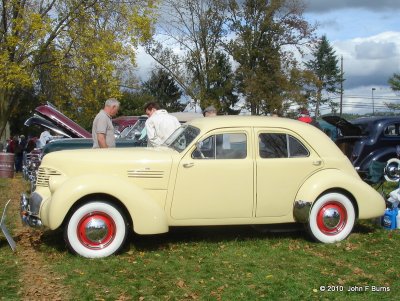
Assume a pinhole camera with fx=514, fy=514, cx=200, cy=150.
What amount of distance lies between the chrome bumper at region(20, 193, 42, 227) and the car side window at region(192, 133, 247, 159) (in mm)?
1969

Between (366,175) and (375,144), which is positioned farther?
(375,144)

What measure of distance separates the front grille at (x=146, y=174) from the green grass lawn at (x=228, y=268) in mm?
926

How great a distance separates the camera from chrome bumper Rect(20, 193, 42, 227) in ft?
20.0

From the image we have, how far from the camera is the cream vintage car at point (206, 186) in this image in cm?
590

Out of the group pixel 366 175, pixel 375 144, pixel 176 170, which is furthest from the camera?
pixel 375 144

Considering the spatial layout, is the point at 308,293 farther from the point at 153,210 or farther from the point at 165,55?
the point at 165,55

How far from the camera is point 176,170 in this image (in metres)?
6.23

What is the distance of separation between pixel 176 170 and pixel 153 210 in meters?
0.57

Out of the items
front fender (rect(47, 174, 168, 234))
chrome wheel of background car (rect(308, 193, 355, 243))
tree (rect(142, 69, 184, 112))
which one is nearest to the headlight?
front fender (rect(47, 174, 168, 234))

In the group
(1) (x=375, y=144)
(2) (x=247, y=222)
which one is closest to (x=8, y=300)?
(2) (x=247, y=222)

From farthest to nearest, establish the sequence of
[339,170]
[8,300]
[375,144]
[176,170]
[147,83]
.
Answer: [147,83] < [375,144] < [339,170] < [176,170] < [8,300]

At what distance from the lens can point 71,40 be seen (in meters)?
17.3

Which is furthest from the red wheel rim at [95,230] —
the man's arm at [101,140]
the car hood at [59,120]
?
the car hood at [59,120]

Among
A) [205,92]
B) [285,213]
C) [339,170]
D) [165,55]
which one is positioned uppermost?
[165,55]
